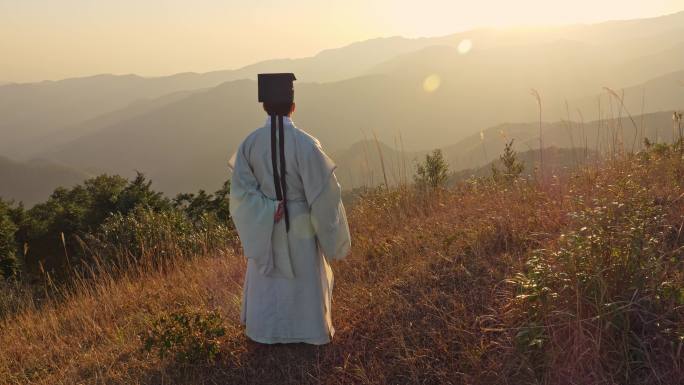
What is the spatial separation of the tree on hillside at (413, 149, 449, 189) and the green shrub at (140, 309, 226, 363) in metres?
4.37

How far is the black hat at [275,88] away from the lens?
2963mm

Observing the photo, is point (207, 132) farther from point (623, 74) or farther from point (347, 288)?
point (347, 288)

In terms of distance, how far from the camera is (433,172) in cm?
741

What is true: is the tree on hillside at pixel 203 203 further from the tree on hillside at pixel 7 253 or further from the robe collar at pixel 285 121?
the robe collar at pixel 285 121

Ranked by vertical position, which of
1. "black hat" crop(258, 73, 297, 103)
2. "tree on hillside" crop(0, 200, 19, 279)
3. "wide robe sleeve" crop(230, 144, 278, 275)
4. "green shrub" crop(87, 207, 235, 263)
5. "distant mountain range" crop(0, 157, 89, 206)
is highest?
"black hat" crop(258, 73, 297, 103)

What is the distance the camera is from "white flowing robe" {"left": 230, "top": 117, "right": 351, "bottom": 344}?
2.98m

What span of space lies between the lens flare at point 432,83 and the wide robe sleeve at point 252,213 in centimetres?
17726

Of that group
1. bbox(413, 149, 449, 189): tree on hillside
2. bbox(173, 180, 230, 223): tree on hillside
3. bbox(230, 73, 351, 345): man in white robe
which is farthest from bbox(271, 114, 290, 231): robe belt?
bbox(173, 180, 230, 223): tree on hillside

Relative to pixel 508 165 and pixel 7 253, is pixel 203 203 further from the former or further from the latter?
pixel 508 165

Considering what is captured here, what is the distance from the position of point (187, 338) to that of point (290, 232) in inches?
38.1

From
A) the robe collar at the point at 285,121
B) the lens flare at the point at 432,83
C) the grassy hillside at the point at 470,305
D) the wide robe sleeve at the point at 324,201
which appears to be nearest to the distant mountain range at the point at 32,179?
the lens flare at the point at 432,83

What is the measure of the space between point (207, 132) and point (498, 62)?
114m

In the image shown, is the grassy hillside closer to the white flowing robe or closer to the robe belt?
the white flowing robe

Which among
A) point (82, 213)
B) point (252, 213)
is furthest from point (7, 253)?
point (252, 213)
